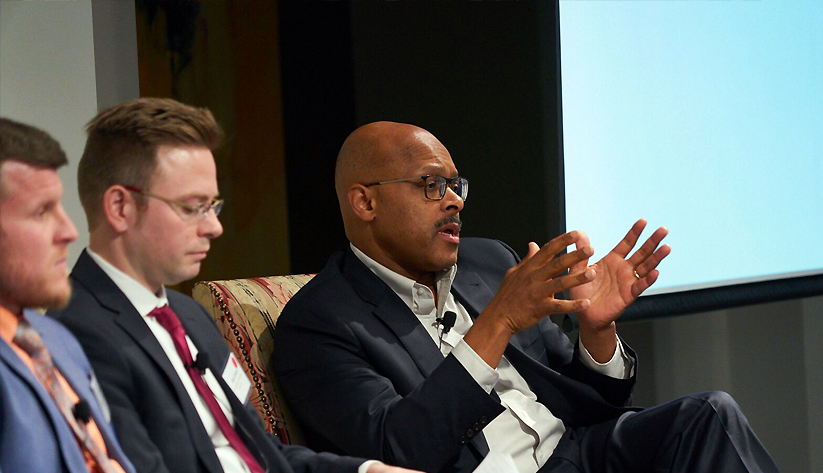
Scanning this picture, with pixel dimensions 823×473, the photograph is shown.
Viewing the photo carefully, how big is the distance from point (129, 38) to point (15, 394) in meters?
1.52

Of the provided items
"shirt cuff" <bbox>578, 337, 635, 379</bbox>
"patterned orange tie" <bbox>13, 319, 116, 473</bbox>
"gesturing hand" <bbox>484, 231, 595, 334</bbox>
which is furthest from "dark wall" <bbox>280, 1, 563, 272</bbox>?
"patterned orange tie" <bbox>13, 319, 116, 473</bbox>

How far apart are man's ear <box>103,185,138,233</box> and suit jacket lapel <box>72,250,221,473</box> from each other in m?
0.08

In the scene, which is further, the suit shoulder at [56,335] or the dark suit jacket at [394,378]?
the dark suit jacket at [394,378]

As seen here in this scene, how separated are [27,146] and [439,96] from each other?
2.44 meters

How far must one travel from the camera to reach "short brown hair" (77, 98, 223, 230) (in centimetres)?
99

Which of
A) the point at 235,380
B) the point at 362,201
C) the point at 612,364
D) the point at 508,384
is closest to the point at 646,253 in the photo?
the point at 612,364

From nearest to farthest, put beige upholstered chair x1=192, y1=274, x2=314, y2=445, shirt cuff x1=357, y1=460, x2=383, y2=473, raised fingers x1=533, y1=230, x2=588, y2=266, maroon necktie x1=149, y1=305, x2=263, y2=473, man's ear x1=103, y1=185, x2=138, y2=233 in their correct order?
man's ear x1=103, y1=185, x2=138, y2=233, maroon necktie x1=149, y1=305, x2=263, y2=473, shirt cuff x1=357, y1=460, x2=383, y2=473, raised fingers x1=533, y1=230, x2=588, y2=266, beige upholstered chair x1=192, y1=274, x2=314, y2=445

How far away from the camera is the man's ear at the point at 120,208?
97 cm

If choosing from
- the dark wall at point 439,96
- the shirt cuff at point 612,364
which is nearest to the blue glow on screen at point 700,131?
the dark wall at point 439,96

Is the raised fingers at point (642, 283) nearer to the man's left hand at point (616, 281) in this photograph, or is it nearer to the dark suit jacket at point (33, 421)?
the man's left hand at point (616, 281)

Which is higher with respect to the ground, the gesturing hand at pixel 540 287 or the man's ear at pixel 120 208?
the man's ear at pixel 120 208

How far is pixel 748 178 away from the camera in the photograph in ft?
11.2

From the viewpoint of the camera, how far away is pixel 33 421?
32.9 inches

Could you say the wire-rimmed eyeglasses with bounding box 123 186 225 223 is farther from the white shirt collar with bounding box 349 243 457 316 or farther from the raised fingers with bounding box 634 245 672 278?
the raised fingers with bounding box 634 245 672 278
